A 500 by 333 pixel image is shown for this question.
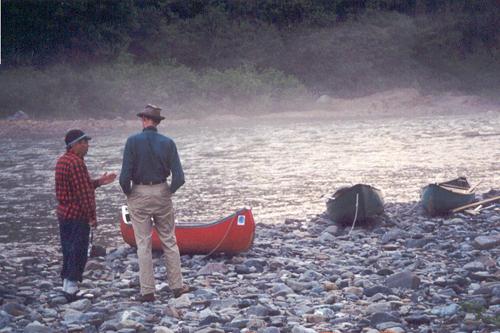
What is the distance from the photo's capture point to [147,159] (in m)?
7.77

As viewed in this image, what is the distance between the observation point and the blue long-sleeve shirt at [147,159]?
7766mm

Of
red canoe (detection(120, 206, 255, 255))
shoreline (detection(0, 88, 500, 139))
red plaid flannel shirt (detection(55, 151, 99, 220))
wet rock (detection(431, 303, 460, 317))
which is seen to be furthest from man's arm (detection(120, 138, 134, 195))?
shoreline (detection(0, 88, 500, 139))

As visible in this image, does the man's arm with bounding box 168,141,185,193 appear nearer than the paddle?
Yes

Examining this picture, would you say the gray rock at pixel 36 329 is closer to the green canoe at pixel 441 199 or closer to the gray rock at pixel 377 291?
the gray rock at pixel 377 291

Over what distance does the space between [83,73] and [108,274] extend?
35512mm

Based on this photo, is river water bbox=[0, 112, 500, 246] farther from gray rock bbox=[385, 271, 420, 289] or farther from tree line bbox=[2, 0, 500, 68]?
tree line bbox=[2, 0, 500, 68]

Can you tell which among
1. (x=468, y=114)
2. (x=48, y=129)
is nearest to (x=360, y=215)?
(x=48, y=129)

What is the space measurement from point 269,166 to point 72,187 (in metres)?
15.2

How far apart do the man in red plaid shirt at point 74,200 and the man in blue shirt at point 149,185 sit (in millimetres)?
357

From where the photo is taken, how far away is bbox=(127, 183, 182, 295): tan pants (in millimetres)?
7883

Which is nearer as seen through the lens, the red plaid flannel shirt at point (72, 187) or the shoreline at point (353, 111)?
the red plaid flannel shirt at point (72, 187)

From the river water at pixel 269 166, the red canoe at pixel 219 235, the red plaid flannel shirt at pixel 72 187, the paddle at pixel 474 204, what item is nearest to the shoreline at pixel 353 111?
the river water at pixel 269 166

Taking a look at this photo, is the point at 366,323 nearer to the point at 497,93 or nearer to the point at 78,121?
the point at 78,121

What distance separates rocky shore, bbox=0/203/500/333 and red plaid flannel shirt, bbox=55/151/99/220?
958 mm
